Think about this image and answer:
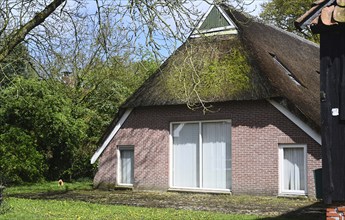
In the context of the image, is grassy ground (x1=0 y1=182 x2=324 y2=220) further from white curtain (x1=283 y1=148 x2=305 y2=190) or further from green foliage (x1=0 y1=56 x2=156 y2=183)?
green foliage (x1=0 y1=56 x2=156 y2=183)

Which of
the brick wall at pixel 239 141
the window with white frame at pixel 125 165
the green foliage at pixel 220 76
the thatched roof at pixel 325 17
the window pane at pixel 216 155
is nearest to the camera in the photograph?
the thatched roof at pixel 325 17

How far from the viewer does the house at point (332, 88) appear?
277 inches

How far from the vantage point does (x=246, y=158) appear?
17.3m

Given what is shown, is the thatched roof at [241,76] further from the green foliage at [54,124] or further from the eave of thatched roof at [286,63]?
the green foliage at [54,124]

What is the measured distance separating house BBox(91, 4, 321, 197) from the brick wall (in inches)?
1.3

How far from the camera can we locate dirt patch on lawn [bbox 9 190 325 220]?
42.9 feet

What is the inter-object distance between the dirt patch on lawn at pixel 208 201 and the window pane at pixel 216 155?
2.00ft

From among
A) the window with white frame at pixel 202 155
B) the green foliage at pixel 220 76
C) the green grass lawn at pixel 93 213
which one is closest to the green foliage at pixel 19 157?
the window with white frame at pixel 202 155

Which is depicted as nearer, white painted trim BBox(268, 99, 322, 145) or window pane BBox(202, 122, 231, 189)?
white painted trim BBox(268, 99, 322, 145)

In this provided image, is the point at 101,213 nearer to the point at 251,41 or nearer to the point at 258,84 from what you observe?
the point at 258,84

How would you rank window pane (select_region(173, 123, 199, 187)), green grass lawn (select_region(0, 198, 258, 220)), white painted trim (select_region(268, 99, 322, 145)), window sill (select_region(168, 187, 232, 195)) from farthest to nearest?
1. window pane (select_region(173, 123, 199, 187))
2. window sill (select_region(168, 187, 232, 195))
3. white painted trim (select_region(268, 99, 322, 145))
4. green grass lawn (select_region(0, 198, 258, 220))

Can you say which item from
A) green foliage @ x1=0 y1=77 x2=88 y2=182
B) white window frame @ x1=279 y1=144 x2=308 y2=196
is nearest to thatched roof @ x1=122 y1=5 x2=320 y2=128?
white window frame @ x1=279 y1=144 x2=308 y2=196

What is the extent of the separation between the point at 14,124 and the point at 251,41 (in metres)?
10.8

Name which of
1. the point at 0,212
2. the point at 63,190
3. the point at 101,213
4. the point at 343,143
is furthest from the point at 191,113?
the point at 343,143
